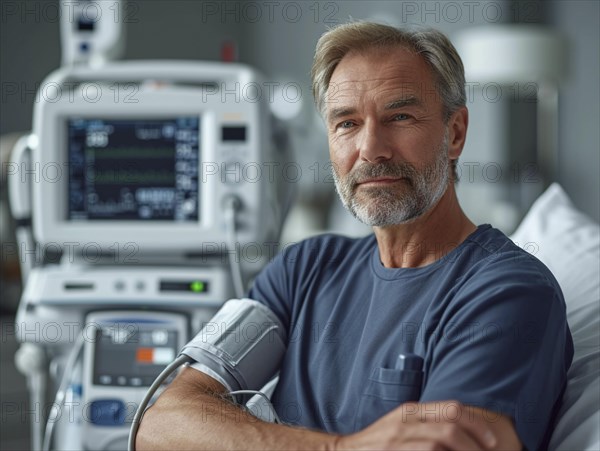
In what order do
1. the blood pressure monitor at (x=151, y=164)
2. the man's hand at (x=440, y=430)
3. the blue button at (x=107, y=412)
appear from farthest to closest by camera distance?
the blood pressure monitor at (x=151, y=164) < the blue button at (x=107, y=412) < the man's hand at (x=440, y=430)

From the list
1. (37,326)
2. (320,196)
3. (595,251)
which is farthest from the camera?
(320,196)

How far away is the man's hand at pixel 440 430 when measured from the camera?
1.06 metres

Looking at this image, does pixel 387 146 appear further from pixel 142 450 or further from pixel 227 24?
pixel 227 24

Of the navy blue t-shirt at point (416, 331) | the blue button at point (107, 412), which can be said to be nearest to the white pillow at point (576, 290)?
the navy blue t-shirt at point (416, 331)

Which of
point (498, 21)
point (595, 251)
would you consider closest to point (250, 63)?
point (498, 21)

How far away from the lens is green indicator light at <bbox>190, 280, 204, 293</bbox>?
2.02m

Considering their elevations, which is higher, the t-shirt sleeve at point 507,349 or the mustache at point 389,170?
the mustache at point 389,170

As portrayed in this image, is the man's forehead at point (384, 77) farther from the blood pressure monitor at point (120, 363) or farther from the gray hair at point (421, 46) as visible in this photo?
the blood pressure monitor at point (120, 363)

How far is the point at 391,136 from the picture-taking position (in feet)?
4.67

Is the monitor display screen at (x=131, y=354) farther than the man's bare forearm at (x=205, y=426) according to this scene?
Yes

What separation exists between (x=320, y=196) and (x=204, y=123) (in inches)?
135

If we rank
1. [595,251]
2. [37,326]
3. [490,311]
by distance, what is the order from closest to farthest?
[490,311]
[595,251]
[37,326]

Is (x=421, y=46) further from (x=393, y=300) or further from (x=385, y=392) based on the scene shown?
(x=385, y=392)

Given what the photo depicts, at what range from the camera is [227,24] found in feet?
25.1
